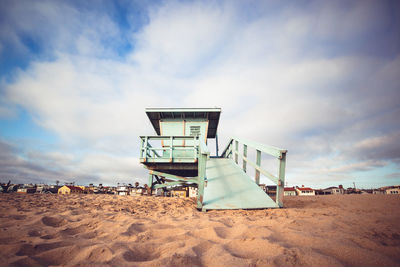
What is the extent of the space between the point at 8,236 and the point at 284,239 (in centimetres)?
283

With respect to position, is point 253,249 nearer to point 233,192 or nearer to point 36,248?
point 36,248

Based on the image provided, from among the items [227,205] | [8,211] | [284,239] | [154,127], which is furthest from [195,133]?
[284,239]

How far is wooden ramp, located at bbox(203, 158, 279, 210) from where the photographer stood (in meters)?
4.24

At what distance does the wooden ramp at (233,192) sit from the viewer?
4.24 metres

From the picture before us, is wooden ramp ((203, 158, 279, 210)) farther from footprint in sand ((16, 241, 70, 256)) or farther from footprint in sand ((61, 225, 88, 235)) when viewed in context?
footprint in sand ((16, 241, 70, 256))

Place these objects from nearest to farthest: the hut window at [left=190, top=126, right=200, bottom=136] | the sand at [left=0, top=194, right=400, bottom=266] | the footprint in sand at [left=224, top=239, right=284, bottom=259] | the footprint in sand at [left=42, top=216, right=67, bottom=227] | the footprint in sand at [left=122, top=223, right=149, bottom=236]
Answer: the sand at [left=0, top=194, right=400, bottom=266], the footprint in sand at [left=224, top=239, right=284, bottom=259], the footprint in sand at [left=122, top=223, right=149, bottom=236], the footprint in sand at [left=42, top=216, right=67, bottom=227], the hut window at [left=190, top=126, right=200, bottom=136]

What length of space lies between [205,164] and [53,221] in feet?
9.37

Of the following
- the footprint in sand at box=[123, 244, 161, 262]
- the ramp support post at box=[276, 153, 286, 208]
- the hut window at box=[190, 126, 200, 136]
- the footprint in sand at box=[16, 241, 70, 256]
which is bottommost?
the footprint in sand at box=[123, 244, 161, 262]

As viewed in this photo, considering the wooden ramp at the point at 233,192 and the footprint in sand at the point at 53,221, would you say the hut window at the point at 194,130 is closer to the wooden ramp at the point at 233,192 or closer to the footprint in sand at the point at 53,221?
the wooden ramp at the point at 233,192

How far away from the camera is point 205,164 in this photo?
167 inches

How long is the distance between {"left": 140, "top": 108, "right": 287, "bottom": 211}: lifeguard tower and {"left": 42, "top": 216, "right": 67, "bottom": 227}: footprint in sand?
2373mm

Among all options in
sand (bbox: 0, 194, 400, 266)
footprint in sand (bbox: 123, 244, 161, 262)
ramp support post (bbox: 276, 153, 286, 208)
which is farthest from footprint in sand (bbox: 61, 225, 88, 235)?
ramp support post (bbox: 276, 153, 286, 208)

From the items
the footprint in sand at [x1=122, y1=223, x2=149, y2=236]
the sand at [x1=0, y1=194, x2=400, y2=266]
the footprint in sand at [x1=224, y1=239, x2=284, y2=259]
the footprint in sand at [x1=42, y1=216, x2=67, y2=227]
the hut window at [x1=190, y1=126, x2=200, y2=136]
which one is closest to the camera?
the sand at [x1=0, y1=194, x2=400, y2=266]

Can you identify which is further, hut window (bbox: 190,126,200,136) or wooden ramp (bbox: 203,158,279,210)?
hut window (bbox: 190,126,200,136)
